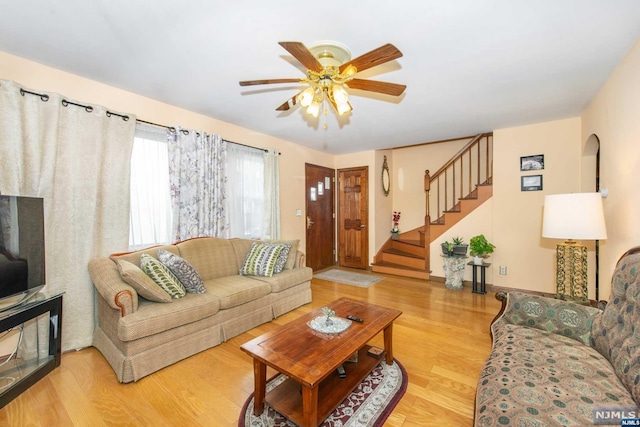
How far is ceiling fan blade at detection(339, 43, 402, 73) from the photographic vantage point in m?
1.46

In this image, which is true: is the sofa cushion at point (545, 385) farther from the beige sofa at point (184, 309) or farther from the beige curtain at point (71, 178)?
the beige curtain at point (71, 178)

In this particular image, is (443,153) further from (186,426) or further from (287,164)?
(186,426)

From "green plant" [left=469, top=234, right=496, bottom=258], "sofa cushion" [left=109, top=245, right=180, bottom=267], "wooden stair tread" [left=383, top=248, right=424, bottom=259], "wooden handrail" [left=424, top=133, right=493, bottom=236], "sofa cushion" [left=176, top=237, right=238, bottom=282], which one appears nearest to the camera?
"sofa cushion" [left=109, top=245, right=180, bottom=267]

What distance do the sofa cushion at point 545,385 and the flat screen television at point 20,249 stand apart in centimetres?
293

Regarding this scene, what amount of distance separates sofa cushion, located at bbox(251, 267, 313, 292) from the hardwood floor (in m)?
0.48

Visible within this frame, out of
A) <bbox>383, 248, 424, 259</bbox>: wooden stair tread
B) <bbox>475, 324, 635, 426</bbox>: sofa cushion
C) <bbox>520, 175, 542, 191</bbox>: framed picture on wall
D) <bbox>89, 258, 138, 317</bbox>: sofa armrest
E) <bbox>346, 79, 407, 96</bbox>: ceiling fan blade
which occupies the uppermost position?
<bbox>346, 79, 407, 96</bbox>: ceiling fan blade

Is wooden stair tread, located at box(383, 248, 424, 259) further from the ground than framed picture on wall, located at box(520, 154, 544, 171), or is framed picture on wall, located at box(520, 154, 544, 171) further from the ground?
framed picture on wall, located at box(520, 154, 544, 171)

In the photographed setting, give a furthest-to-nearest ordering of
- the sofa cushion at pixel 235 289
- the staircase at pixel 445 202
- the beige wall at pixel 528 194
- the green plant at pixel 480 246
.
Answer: the staircase at pixel 445 202
the green plant at pixel 480 246
the beige wall at pixel 528 194
the sofa cushion at pixel 235 289

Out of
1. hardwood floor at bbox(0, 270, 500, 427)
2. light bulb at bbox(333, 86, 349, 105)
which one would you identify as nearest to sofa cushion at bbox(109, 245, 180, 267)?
hardwood floor at bbox(0, 270, 500, 427)

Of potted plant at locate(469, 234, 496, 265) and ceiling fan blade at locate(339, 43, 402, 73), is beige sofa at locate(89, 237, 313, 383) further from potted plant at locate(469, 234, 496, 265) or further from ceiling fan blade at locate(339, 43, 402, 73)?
potted plant at locate(469, 234, 496, 265)

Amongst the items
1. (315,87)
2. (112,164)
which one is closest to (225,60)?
(315,87)

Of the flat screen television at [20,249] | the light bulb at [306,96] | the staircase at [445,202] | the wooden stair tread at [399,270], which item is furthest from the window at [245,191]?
the staircase at [445,202]

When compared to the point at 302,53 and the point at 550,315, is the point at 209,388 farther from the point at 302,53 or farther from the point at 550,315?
the point at 550,315

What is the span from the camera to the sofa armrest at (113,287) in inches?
78.5
